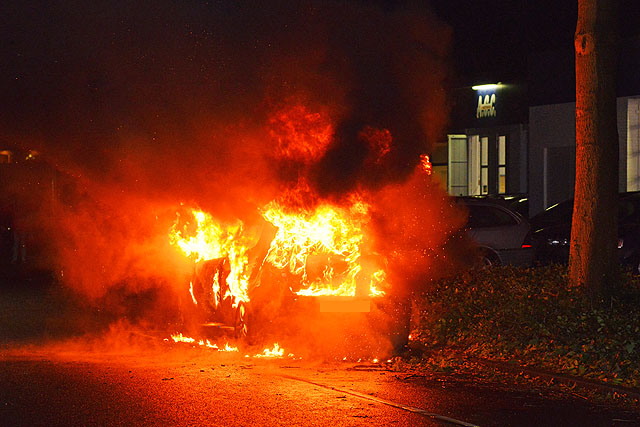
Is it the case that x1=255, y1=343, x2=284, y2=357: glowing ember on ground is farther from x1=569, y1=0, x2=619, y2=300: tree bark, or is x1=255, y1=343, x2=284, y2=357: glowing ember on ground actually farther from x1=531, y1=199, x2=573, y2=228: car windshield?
x1=531, y1=199, x2=573, y2=228: car windshield

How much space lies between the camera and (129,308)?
1523 cm

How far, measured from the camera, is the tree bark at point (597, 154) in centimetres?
1155

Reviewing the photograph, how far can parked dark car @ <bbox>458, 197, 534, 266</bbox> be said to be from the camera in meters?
19.1

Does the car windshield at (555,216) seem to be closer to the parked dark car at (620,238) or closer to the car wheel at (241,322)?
the parked dark car at (620,238)

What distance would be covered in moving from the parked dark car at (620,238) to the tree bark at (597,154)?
531 cm

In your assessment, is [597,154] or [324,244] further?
[597,154]

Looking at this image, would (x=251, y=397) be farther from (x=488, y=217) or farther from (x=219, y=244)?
(x=488, y=217)

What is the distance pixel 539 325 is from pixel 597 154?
7.78ft

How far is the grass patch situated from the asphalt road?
1160 mm

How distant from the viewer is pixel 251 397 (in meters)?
8.19

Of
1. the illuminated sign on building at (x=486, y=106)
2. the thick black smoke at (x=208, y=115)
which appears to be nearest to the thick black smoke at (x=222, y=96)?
the thick black smoke at (x=208, y=115)

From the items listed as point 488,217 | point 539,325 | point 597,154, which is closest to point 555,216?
point 488,217

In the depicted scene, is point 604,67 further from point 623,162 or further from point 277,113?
point 623,162

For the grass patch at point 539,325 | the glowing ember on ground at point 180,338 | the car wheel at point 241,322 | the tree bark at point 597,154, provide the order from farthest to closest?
the glowing ember on ground at point 180,338
the tree bark at point 597,154
the car wheel at point 241,322
the grass patch at point 539,325
